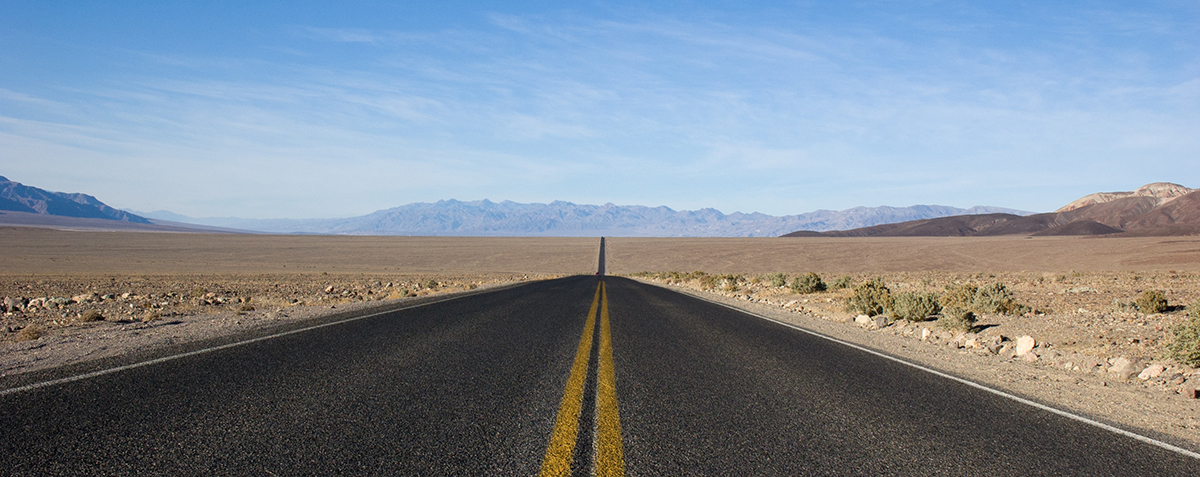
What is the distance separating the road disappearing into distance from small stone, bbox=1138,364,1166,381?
2822mm

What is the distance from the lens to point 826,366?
706 centimetres

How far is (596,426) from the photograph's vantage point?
4242 millimetres

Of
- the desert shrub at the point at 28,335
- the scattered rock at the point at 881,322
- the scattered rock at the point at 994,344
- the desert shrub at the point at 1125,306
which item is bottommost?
the desert shrub at the point at 28,335

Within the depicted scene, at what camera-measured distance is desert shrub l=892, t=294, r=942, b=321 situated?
12938 mm

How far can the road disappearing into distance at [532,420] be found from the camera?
3539 millimetres

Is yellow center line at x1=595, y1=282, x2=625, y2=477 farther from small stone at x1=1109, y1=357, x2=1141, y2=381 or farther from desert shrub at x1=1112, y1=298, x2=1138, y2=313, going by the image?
desert shrub at x1=1112, y1=298, x2=1138, y2=313

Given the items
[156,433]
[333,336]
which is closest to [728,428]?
[156,433]

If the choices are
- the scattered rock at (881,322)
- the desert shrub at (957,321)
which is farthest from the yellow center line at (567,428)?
the scattered rock at (881,322)

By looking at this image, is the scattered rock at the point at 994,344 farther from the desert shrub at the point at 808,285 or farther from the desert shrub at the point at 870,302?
the desert shrub at the point at 808,285

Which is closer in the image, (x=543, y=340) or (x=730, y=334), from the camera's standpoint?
(x=543, y=340)

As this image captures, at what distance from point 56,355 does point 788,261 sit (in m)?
69.5

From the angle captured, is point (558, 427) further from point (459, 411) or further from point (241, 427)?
point (241, 427)

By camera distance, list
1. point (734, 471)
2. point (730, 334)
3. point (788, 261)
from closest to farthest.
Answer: point (734, 471) → point (730, 334) → point (788, 261)

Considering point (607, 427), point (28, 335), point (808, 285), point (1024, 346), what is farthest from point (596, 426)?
point (808, 285)
